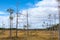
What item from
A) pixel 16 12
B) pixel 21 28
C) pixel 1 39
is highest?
pixel 16 12

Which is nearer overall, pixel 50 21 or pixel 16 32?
pixel 50 21

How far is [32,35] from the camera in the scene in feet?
23.6

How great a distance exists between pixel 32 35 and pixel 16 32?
746mm

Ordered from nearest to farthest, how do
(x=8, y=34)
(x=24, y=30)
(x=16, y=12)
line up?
(x=16, y=12)
(x=24, y=30)
(x=8, y=34)

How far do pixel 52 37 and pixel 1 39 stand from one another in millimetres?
2126

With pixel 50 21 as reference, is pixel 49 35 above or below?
below

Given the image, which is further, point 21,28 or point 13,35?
point 13,35

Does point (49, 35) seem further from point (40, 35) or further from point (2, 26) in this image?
point (2, 26)

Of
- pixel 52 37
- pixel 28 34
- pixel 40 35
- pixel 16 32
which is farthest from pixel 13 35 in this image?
pixel 52 37

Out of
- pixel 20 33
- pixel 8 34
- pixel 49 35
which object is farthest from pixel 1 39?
pixel 49 35

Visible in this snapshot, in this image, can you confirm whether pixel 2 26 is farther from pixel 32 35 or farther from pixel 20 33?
pixel 32 35

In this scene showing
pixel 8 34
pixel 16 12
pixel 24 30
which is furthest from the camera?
pixel 8 34

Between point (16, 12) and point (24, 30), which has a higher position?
point (16, 12)

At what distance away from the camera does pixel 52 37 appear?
676 cm
